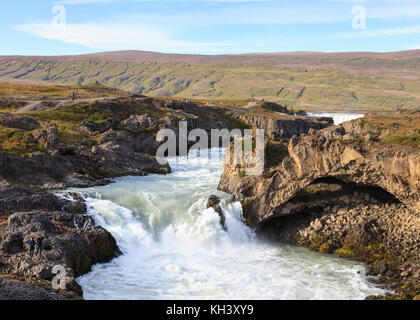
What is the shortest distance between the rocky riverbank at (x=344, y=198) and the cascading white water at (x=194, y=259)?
1.76m

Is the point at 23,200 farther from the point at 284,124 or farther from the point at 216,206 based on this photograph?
the point at 284,124

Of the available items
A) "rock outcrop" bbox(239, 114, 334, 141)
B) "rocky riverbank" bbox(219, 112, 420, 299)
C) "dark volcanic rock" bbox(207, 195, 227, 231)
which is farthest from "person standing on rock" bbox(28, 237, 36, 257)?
"rock outcrop" bbox(239, 114, 334, 141)

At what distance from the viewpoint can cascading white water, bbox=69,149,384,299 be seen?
2633 cm

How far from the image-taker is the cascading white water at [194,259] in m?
26.3

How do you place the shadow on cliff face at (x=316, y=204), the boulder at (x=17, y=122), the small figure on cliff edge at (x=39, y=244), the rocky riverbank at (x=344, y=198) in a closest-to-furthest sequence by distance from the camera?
the small figure on cliff edge at (x=39, y=244)
the rocky riverbank at (x=344, y=198)
the shadow on cliff face at (x=316, y=204)
the boulder at (x=17, y=122)

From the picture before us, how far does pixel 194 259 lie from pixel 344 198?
1447 cm

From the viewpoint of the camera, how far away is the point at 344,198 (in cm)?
3712

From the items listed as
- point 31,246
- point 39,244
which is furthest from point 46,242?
point 31,246

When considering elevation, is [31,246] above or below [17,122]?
below

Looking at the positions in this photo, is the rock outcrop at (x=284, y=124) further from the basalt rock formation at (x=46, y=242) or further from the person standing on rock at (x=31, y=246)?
the person standing on rock at (x=31, y=246)

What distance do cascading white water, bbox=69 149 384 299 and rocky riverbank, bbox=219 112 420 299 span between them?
5.78 ft

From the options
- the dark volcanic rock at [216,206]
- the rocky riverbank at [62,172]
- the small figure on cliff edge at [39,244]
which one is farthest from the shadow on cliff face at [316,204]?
the small figure on cliff edge at [39,244]
